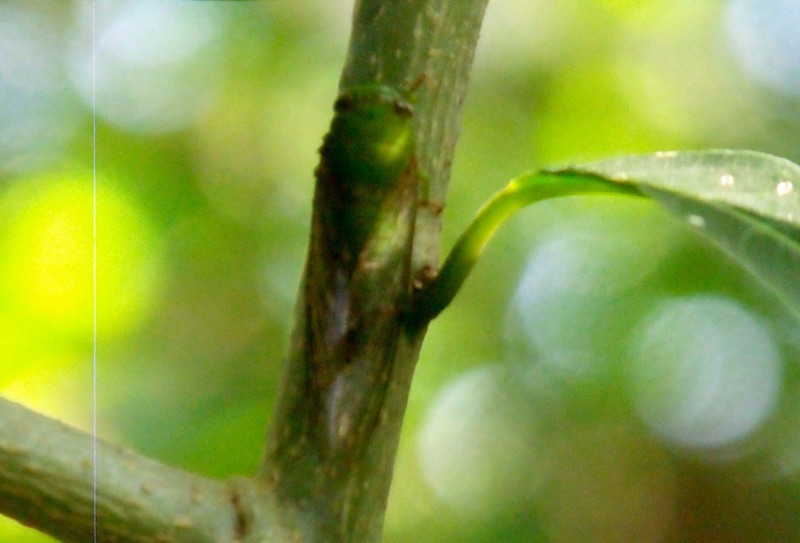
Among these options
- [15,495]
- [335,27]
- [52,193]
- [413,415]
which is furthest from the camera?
[335,27]

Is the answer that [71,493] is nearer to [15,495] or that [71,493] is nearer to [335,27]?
[15,495]

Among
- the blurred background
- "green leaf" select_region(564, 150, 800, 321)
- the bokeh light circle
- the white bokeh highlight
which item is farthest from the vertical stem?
the white bokeh highlight

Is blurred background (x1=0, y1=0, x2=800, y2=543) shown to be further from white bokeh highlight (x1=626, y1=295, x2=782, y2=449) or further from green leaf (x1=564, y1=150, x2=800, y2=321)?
green leaf (x1=564, y1=150, x2=800, y2=321)

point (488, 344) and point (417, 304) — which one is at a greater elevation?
point (488, 344)

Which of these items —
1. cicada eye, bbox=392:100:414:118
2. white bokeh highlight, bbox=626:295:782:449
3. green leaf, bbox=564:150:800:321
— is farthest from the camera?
white bokeh highlight, bbox=626:295:782:449

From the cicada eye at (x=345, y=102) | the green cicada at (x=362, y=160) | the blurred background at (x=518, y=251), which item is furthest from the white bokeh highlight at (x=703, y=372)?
the cicada eye at (x=345, y=102)

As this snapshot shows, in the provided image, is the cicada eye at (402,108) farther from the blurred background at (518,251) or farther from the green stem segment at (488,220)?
the blurred background at (518,251)

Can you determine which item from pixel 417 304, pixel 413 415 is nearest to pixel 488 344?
pixel 413 415
